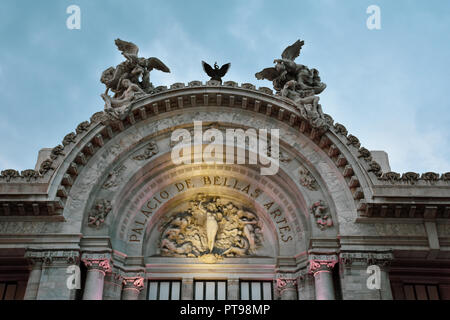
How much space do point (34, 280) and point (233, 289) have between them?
312 inches

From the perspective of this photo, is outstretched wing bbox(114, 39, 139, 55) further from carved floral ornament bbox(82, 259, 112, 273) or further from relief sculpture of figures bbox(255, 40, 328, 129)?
carved floral ornament bbox(82, 259, 112, 273)

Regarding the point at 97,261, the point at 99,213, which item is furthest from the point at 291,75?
the point at 97,261

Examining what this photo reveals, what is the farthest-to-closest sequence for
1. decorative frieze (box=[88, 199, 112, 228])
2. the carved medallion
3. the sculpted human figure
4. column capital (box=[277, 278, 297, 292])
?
the sculpted human figure → the carved medallion → column capital (box=[277, 278, 297, 292]) → decorative frieze (box=[88, 199, 112, 228])

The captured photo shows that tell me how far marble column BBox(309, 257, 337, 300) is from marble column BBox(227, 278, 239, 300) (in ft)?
11.2

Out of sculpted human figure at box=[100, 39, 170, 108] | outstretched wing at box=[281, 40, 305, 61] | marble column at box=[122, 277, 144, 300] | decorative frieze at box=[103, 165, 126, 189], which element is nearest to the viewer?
marble column at box=[122, 277, 144, 300]

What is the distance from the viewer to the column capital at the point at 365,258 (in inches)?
813

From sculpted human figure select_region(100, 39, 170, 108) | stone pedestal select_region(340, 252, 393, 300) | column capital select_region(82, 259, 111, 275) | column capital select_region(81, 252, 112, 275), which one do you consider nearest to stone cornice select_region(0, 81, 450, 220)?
sculpted human figure select_region(100, 39, 170, 108)

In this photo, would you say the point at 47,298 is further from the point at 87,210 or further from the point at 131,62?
the point at 131,62

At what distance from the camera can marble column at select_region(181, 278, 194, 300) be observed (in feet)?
74.0

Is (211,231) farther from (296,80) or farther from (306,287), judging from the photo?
(296,80)

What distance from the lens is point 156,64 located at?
26375mm

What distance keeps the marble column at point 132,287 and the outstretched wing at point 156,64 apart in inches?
405

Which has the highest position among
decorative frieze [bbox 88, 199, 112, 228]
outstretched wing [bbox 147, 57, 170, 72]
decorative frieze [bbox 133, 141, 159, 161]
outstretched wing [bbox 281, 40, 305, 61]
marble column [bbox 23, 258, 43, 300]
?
outstretched wing [bbox 281, 40, 305, 61]
